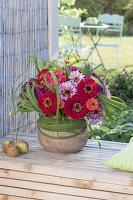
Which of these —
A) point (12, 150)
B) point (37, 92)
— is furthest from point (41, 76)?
point (12, 150)

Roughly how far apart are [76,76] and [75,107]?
127 mm

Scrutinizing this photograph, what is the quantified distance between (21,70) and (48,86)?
1.83 feet

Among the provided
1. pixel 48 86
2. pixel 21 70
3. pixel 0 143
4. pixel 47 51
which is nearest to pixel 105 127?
pixel 47 51

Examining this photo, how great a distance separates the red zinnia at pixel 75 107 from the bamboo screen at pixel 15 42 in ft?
1.40

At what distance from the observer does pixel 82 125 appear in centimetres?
199

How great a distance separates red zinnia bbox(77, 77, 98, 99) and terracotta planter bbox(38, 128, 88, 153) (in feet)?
0.54

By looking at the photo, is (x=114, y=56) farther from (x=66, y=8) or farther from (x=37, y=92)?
(x=37, y=92)

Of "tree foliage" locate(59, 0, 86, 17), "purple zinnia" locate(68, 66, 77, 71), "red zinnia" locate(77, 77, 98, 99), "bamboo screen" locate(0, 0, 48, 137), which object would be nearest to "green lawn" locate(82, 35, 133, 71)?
"tree foliage" locate(59, 0, 86, 17)

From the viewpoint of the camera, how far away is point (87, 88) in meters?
1.93

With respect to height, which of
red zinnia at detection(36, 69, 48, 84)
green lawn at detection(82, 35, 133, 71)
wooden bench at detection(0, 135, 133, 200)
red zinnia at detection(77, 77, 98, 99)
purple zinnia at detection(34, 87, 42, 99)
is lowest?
green lawn at detection(82, 35, 133, 71)

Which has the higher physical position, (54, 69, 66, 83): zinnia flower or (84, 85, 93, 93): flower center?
(54, 69, 66, 83): zinnia flower

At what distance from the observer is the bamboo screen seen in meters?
2.29

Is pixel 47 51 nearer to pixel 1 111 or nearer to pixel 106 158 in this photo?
pixel 1 111

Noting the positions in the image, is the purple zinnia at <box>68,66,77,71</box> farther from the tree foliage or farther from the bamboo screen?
the tree foliage
